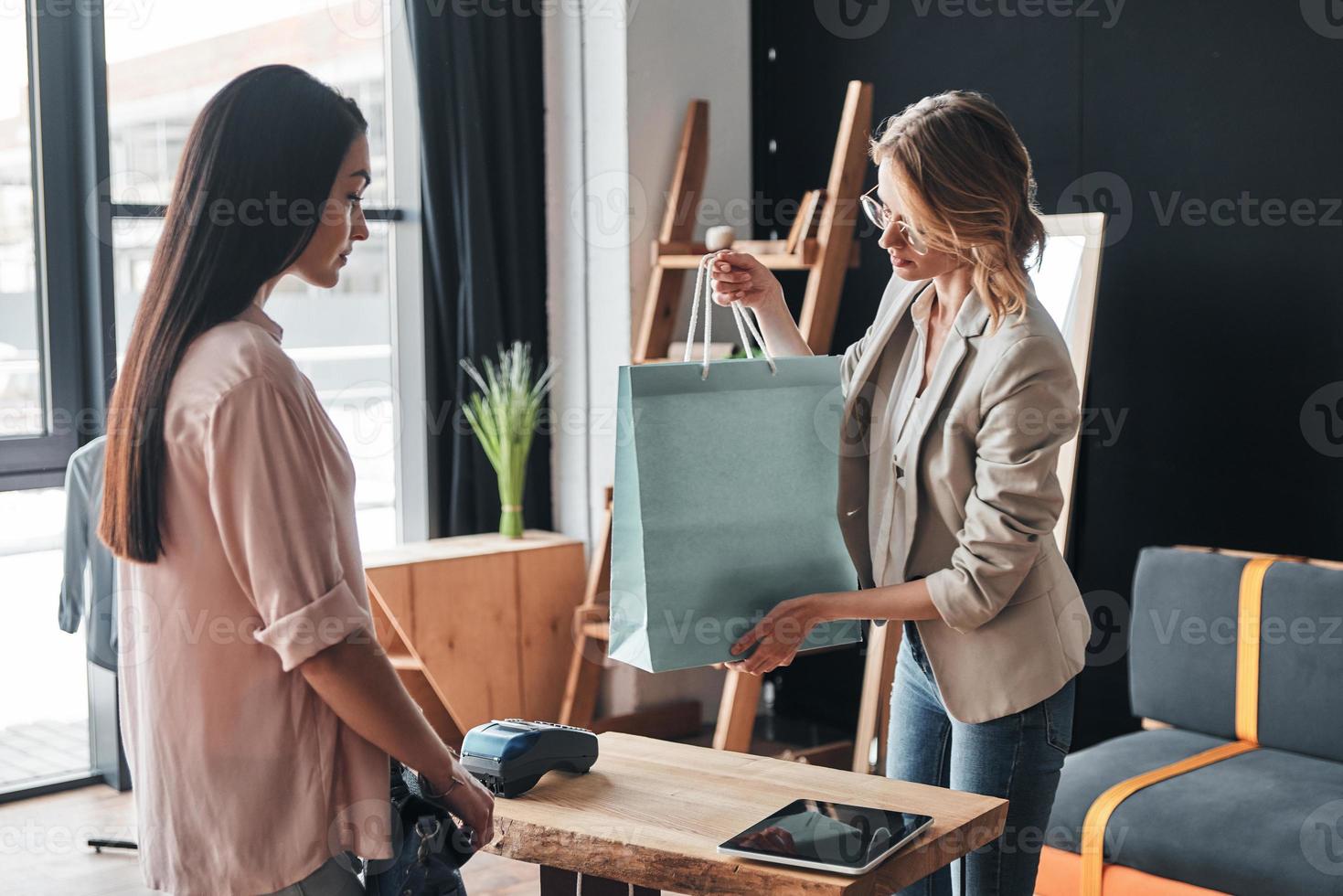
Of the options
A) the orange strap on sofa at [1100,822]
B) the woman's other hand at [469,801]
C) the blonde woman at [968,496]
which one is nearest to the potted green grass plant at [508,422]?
the orange strap on sofa at [1100,822]

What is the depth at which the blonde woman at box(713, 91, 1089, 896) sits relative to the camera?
Result: 5.54 feet

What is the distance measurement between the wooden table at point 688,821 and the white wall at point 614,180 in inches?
99.2

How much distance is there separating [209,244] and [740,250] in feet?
8.94

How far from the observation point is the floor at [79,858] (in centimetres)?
325

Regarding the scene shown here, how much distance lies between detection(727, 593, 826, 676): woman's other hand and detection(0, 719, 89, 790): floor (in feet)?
9.75

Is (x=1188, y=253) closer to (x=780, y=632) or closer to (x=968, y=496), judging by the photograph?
(x=968, y=496)

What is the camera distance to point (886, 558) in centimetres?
184

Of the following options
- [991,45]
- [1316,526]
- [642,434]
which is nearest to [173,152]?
[991,45]

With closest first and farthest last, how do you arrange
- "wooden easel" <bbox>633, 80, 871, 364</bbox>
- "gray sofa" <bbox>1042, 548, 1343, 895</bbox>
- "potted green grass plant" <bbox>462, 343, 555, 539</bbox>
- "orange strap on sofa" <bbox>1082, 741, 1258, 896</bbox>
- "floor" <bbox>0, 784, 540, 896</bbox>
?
1. "gray sofa" <bbox>1042, 548, 1343, 895</bbox>
2. "orange strap on sofa" <bbox>1082, 741, 1258, 896</bbox>
3. "floor" <bbox>0, 784, 540, 896</bbox>
4. "wooden easel" <bbox>633, 80, 871, 364</bbox>
5. "potted green grass plant" <bbox>462, 343, 555, 539</bbox>

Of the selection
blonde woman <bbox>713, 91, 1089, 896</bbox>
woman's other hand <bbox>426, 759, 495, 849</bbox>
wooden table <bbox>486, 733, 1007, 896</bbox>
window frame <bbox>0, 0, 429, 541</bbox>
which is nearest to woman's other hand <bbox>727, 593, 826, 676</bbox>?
blonde woman <bbox>713, 91, 1089, 896</bbox>

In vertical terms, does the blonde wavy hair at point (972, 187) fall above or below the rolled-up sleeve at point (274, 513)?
above

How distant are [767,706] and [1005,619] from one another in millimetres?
2901

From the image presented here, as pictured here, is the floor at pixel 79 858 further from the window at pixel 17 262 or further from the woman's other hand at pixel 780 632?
the woman's other hand at pixel 780 632

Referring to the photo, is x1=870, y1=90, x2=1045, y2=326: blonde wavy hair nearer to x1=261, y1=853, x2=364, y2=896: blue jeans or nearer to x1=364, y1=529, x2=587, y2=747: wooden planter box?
x1=261, y1=853, x2=364, y2=896: blue jeans
